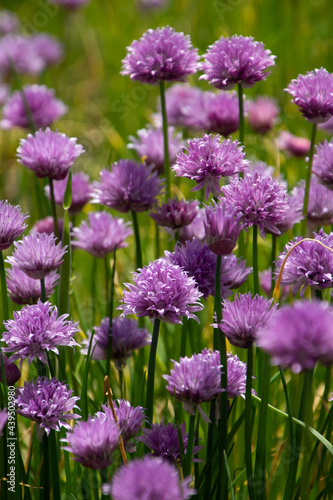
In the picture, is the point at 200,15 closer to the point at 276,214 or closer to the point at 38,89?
the point at 38,89

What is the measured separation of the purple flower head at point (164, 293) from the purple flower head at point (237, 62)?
360mm

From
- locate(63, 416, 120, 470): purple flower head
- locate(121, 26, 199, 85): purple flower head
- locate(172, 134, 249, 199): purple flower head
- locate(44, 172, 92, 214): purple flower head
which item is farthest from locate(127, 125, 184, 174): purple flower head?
locate(63, 416, 120, 470): purple flower head

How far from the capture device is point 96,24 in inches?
148

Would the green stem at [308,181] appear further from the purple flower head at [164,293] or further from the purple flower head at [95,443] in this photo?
the purple flower head at [95,443]

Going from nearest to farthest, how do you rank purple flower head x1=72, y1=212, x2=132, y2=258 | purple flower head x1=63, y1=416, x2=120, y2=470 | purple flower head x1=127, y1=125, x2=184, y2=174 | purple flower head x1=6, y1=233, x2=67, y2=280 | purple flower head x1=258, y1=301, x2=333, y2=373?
purple flower head x1=258, y1=301, x2=333, y2=373 < purple flower head x1=63, y1=416, x2=120, y2=470 < purple flower head x1=6, y1=233, x2=67, y2=280 < purple flower head x1=72, y1=212, x2=132, y2=258 < purple flower head x1=127, y1=125, x2=184, y2=174

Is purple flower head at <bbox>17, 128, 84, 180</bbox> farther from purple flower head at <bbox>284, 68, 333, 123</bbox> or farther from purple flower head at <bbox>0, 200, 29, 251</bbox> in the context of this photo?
purple flower head at <bbox>284, 68, 333, 123</bbox>

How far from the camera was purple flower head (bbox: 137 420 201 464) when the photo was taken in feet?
2.64

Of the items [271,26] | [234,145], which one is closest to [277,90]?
[271,26]

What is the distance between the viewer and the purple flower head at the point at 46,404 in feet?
2.54

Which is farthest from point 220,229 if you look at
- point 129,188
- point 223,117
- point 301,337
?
point 223,117

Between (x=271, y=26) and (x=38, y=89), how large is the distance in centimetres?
139

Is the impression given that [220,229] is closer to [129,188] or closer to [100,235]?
[129,188]

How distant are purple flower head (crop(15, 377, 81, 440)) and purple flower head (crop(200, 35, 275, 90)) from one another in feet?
1.74

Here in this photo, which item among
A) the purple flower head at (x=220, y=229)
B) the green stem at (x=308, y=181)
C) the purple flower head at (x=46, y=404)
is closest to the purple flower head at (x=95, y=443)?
the purple flower head at (x=46, y=404)
